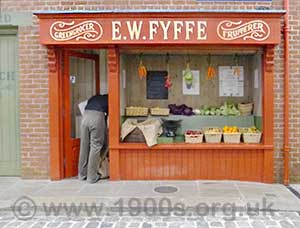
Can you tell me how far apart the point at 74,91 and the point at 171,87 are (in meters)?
1.96

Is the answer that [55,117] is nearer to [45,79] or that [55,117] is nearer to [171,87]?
[45,79]

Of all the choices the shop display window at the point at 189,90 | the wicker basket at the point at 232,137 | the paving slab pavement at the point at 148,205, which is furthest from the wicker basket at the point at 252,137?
the paving slab pavement at the point at 148,205

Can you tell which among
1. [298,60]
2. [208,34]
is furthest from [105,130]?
[298,60]

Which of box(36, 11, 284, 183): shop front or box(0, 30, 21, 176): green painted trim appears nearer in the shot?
box(36, 11, 284, 183): shop front

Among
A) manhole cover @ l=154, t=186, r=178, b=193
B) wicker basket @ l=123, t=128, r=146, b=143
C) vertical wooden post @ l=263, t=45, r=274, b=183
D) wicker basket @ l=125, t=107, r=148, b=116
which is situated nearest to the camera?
manhole cover @ l=154, t=186, r=178, b=193

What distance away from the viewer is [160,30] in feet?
23.1

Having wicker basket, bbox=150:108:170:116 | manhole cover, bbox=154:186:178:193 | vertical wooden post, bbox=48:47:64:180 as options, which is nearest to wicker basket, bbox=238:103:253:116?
wicker basket, bbox=150:108:170:116

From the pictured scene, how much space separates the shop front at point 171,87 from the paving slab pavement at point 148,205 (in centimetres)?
50

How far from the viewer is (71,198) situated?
6395 millimetres

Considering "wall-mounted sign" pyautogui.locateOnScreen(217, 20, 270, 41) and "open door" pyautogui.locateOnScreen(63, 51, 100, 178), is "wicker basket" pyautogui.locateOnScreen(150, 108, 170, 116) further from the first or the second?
"wall-mounted sign" pyautogui.locateOnScreen(217, 20, 270, 41)

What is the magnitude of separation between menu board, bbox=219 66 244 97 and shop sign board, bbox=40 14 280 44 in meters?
1.21

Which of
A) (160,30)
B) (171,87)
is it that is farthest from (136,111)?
(160,30)

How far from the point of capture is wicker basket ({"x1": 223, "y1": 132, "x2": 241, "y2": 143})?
7.50 m

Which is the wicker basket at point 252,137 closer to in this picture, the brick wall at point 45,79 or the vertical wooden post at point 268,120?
the vertical wooden post at point 268,120
